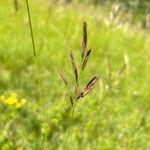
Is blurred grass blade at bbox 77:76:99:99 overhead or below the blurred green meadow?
below

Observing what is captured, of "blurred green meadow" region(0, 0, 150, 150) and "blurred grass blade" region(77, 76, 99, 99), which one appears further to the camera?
"blurred green meadow" region(0, 0, 150, 150)

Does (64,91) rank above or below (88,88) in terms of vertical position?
above

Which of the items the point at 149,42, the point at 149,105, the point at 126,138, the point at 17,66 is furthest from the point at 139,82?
the point at 149,42

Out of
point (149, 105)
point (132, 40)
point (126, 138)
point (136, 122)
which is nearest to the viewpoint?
point (126, 138)

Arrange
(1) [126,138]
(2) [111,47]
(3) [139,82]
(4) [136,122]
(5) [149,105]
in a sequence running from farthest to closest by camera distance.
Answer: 1. (2) [111,47]
2. (3) [139,82]
3. (5) [149,105]
4. (4) [136,122]
5. (1) [126,138]

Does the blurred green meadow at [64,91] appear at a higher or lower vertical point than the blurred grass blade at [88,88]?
higher

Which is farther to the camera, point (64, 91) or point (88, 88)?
point (64, 91)

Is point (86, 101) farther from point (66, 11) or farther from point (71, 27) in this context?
point (66, 11)

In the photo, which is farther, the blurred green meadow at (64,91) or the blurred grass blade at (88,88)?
the blurred green meadow at (64,91)
